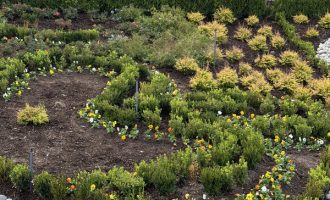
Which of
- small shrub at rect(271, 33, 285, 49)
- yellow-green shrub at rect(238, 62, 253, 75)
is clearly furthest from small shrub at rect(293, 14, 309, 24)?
yellow-green shrub at rect(238, 62, 253, 75)

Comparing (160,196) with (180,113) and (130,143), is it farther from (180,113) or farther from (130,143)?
(180,113)

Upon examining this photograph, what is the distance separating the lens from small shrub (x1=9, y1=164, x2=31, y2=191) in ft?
21.0

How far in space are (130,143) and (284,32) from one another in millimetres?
6729

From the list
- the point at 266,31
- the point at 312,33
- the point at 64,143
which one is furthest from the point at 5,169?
the point at 312,33

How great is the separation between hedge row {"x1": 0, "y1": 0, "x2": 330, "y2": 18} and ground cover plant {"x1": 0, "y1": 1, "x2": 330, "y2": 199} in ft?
0.52

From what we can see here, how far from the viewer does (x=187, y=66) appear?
10.3 meters

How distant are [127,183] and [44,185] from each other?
101cm

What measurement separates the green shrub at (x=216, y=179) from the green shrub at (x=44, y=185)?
190 cm

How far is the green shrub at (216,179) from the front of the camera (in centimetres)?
650

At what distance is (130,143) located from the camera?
25.5 ft

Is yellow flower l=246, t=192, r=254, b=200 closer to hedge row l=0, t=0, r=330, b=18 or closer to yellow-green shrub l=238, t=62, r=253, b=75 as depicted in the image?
yellow-green shrub l=238, t=62, r=253, b=75

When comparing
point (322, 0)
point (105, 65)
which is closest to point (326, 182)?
point (105, 65)

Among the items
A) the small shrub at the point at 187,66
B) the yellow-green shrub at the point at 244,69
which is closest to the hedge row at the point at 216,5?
the yellow-green shrub at the point at 244,69

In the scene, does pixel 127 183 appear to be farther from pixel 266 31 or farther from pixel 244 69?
pixel 266 31
